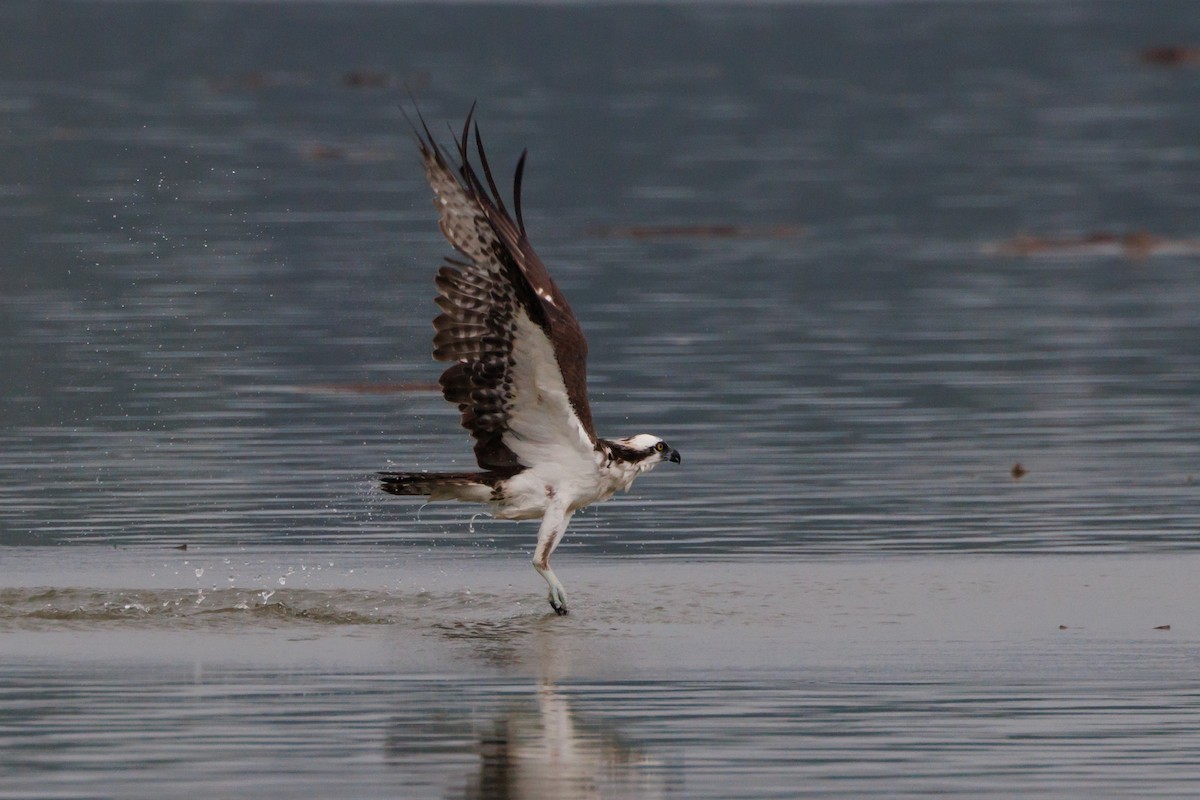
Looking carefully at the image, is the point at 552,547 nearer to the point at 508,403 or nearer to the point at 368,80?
the point at 508,403

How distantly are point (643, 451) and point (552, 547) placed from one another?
68 centimetres

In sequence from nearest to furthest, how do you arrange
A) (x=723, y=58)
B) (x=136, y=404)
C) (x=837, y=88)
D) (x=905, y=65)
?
(x=136, y=404) < (x=837, y=88) < (x=905, y=65) < (x=723, y=58)

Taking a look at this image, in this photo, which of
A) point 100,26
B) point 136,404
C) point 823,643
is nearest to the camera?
point 823,643

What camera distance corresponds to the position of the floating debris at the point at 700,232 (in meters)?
35.3

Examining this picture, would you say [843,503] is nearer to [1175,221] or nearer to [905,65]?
[1175,221]

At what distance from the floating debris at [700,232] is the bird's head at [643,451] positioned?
2001 cm

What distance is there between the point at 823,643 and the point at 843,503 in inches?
164

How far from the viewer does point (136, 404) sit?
71.5 feet

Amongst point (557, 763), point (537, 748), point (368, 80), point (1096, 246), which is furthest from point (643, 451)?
point (368, 80)

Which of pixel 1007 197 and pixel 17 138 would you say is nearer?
pixel 1007 197

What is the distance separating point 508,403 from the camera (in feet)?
49.0

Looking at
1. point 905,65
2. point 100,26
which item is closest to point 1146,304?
point 905,65

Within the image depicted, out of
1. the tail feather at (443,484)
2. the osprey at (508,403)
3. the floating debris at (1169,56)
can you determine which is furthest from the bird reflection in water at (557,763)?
the floating debris at (1169,56)

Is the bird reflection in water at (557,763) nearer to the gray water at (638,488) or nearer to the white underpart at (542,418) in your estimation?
the gray water at (638,488)
